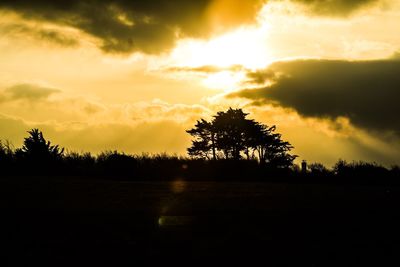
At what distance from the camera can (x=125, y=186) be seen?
995 cm

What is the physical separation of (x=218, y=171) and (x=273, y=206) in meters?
13.5

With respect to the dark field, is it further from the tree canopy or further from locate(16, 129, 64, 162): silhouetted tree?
the tree canopy

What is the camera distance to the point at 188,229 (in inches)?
249

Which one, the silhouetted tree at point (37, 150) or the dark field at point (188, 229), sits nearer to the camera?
the dark field at point (188, 229)

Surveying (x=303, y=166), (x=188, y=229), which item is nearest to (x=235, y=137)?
(x=303, y=166)

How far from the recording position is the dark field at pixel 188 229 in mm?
5445

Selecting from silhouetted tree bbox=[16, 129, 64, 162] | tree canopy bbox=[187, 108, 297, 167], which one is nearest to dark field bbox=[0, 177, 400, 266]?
silhouetted tree bbox=[16, 129, 64, 162]

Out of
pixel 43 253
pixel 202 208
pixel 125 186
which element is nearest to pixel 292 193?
pixel 202 208

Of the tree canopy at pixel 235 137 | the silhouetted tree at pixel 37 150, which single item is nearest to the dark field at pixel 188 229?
the silhouetted tree at pixel 37 150

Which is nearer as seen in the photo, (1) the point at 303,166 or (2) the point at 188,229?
(2) the point at 188,229

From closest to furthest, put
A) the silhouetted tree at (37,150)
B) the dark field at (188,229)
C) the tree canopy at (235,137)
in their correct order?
the dark field at (188,229) < the silhouetted tree at (37,150) < the tree canopy at (235,137)

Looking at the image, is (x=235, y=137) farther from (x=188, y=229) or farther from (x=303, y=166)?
(x=188, y=229)

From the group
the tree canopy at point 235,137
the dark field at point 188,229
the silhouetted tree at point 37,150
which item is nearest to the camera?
the dark field at point 188,229

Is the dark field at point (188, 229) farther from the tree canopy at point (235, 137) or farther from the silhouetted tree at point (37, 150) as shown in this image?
the tree canopy at point (235, 137)
